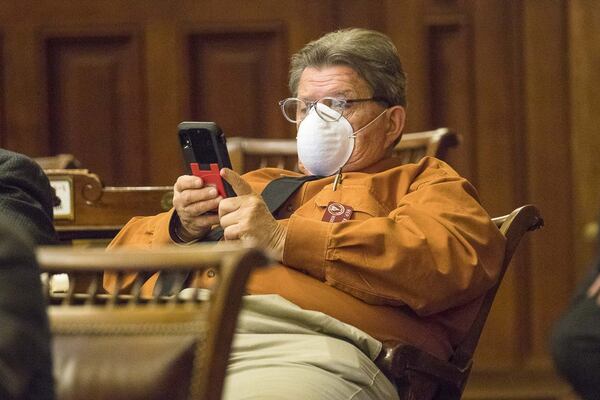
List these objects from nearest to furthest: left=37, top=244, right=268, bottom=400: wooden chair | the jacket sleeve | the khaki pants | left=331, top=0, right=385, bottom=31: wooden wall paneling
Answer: left=37, top=244, right=268, bottom=400: wooden chair, the khaki pants, the jacket sleeve, left=331, top=0, right=385, bottom=31: wooden wall paneling

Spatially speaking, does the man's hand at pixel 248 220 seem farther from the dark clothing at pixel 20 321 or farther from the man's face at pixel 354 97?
the dark clothing at pixel 20 321

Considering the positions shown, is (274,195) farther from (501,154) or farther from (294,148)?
(501,154)

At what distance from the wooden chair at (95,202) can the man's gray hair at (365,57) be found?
53cm

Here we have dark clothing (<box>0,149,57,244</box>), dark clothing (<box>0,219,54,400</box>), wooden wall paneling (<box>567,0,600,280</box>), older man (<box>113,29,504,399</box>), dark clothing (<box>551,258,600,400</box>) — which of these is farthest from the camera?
wooden wall paneling (<box>567,0,600,280</box>)

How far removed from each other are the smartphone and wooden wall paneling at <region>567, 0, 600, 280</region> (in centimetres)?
198

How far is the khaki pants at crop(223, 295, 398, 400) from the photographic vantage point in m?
2.24

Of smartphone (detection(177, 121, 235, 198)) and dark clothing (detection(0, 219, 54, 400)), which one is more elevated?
smartphone (detection(177, 121, 235, 198))

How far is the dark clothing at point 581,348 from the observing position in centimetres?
180

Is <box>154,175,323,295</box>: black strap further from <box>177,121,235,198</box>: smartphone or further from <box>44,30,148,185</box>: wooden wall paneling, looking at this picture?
<box>44,30,148,185</box>: wooden wall paneling

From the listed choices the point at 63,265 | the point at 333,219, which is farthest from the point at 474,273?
the point at 63,265

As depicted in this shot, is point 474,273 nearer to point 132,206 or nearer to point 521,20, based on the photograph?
point 132,206

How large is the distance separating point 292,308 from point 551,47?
2.13 metres

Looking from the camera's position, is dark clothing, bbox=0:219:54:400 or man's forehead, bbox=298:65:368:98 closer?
dark clothing, bbox=0:219:54:400

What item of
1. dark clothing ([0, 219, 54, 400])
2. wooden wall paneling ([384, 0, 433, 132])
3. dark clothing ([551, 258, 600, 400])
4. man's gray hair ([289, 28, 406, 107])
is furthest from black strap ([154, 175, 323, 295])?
wooden wall paneling ([384, 0, 433, 132])
